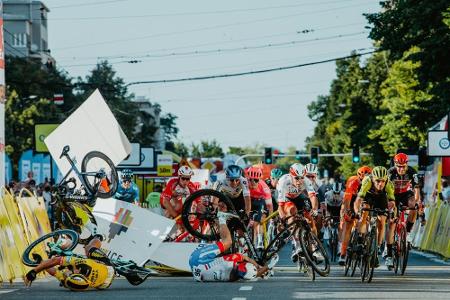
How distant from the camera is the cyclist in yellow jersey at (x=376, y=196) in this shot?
64.1ft

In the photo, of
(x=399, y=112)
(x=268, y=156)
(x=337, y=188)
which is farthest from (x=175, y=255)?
(x=268, y=156)

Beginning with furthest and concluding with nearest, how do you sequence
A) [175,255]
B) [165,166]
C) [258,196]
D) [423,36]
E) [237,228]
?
[165,166], [423,36], [258,196], [175,255], [237,228]

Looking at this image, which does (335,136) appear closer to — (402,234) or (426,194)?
(426,194)

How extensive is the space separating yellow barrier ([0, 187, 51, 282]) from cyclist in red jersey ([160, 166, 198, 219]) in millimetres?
2101

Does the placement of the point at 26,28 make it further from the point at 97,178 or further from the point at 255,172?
the point at 97,178

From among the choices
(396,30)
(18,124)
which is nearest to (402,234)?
(396,30)

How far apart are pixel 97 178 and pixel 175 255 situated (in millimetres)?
1770

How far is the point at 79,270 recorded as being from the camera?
55.6ft

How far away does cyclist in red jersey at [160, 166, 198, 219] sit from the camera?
22078mm

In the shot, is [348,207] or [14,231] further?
[348,207]

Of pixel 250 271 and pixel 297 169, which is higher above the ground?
pixel 297 169

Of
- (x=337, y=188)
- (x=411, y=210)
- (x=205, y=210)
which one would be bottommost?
(x=411, y=210)

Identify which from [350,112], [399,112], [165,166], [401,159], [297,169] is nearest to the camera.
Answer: [297,169]

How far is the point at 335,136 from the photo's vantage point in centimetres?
14112
